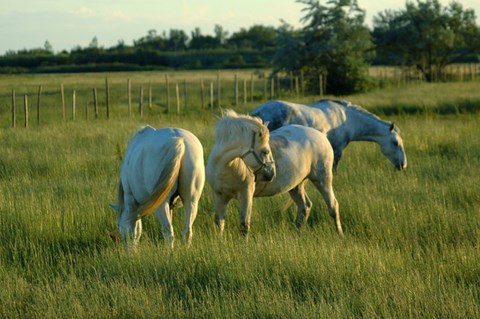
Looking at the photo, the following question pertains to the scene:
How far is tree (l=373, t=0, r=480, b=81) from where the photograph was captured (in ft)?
181

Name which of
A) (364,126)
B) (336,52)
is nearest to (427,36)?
(336,52)

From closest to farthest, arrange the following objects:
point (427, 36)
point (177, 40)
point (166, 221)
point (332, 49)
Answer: point (166, 221), point (332, 49), point (427, 36), point (177, 40)

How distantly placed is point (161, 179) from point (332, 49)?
32.4m

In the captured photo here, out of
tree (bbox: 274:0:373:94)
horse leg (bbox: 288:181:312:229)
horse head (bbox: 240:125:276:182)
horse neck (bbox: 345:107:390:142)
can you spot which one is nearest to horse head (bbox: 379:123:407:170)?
horse neck (bbox: 345:107:390:142)

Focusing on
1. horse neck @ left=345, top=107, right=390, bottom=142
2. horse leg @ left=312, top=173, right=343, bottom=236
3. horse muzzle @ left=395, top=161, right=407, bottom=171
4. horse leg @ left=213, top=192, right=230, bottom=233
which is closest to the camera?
horse leg @ left=213, top=192, right=230, bottom=233

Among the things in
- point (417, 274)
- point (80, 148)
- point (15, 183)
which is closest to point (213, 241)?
point (417, 274)

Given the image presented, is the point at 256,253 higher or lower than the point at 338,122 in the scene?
lower

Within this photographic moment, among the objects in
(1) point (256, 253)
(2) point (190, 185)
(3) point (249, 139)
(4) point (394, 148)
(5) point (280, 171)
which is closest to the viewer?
(1) point (256, 253)

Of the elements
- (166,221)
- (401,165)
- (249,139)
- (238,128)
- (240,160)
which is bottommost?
(401,165)

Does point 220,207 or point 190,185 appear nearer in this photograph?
point 190,185

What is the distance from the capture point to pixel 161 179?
7074mm

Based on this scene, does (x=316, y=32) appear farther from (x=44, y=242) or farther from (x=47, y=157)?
(x=44, y=242)

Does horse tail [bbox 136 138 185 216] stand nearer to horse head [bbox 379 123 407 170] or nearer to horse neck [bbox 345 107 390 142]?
horse head [bbox 379 123 407 170]

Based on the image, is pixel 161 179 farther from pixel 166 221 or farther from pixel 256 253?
pixel 256 253
